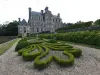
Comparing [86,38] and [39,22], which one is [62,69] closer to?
[86,38]

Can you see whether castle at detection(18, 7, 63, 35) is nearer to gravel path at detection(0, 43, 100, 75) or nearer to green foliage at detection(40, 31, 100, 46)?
green foliage at detection(40, 31, 100, 46)

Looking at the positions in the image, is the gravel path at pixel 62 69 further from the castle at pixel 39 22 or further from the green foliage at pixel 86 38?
the castle at pixel 39 22

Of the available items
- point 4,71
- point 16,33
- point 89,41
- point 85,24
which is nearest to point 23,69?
point 4,71

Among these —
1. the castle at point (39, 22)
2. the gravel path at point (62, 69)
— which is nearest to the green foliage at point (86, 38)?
the gravel path at point (62, 69)

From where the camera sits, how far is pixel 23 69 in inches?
328

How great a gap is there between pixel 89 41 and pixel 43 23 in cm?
4887

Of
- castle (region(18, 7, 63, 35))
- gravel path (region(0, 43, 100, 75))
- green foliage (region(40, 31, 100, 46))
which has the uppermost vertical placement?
castle (region(18, 7, 63, 35))

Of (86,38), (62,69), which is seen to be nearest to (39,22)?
(86,38)

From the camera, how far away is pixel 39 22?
2406 inches

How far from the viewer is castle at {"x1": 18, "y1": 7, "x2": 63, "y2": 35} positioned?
195ft

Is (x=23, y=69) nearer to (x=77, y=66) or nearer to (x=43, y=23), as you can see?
(x=77, y=66)

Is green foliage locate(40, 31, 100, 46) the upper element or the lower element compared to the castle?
lower

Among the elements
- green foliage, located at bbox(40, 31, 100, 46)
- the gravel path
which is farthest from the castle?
the gravel path

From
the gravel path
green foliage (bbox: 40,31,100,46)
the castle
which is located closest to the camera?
the gravel path
